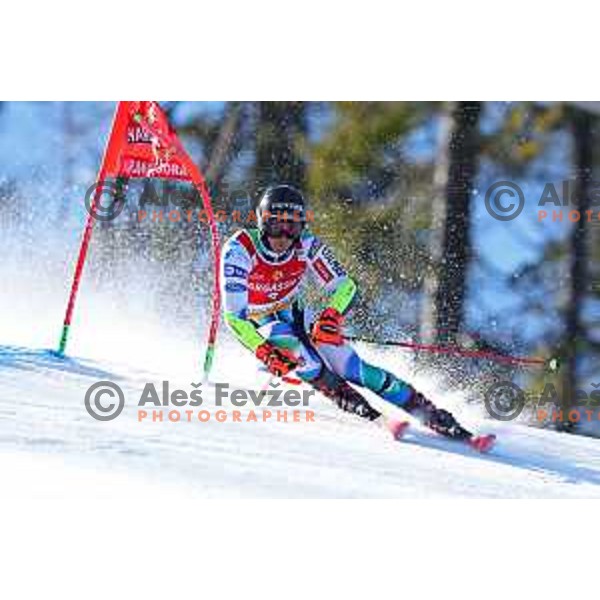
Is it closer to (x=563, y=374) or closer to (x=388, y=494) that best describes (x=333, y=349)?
(x=388, y=494)

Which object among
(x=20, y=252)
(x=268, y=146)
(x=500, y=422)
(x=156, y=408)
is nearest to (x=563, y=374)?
(x=500, y=422)

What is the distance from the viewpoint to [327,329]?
10.3ft

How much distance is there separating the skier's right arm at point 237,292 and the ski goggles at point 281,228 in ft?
0.31

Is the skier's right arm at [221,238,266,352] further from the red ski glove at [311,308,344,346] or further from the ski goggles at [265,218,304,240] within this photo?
the red ski glove at [311,308,344,346]

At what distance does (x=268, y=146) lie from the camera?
361cm

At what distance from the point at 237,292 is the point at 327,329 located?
0.28m

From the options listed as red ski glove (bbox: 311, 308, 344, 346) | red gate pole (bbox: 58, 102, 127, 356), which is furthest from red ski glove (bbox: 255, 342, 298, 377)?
red gate pole (bbox: 58, 102, 127, 356)

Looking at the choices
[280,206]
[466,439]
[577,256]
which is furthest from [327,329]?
[577,256]

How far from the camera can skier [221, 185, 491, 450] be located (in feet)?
9.78

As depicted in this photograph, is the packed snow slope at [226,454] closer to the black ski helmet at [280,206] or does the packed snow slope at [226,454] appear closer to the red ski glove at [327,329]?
the red ski glove at [327,329]

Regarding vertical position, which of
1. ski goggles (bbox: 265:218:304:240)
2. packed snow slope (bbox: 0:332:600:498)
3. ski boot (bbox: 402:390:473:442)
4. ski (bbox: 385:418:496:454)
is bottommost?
packed snow slope (bbox: 0:332:600:498)

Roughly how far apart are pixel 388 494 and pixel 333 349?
64 cm

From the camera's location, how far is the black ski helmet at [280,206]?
3.11 m

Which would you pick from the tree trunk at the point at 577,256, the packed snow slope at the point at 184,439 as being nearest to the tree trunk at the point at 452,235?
the tree trunk at the point at 577,256
